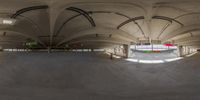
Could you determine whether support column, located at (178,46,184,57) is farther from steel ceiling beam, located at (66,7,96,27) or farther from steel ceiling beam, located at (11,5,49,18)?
steel ceiling beam, located at (11,5,49,18)

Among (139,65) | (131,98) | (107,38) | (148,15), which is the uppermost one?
(148,15)

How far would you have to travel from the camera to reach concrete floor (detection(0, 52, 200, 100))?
2.63 ft

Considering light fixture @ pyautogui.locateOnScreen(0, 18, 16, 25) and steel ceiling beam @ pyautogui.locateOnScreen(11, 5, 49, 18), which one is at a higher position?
steel ceiling beam @ pyautogui.locateOnScreen(11, 5, 49, 18)

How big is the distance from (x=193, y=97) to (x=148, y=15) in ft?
1.33

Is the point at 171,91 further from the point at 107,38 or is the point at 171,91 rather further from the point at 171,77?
the point at 107,38

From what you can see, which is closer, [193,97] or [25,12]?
[193,97]

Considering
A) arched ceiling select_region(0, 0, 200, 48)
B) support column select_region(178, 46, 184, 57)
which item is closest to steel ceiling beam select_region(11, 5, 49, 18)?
arched ceiling select_region(0, 0, 200, 48)

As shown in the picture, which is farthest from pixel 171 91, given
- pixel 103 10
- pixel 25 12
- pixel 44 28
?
pixel 25 12

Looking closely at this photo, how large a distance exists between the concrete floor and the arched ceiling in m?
0.09

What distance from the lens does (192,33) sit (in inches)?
38.7

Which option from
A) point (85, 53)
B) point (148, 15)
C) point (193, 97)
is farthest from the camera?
point (85, 53)

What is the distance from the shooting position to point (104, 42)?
1038mm

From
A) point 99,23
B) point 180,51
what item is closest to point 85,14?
point 99,23

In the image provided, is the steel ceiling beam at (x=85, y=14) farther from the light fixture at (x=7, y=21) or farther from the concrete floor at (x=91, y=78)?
the light fixture at (x=7, y=21)
